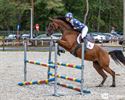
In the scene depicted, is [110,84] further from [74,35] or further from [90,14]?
[90,14]

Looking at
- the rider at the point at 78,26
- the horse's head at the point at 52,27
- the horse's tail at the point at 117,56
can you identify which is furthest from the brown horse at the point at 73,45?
the horse's tail at the point at 117,56

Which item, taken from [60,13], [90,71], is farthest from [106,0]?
[90,71]

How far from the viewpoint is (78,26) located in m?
14.6

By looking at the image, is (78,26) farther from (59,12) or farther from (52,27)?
(59,12)

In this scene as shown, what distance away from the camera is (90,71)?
20.2 meters

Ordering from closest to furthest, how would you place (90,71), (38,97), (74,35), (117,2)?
(38,97), (74,35), (90,71), (117,2)

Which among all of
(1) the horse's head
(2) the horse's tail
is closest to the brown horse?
(1) the horse's head

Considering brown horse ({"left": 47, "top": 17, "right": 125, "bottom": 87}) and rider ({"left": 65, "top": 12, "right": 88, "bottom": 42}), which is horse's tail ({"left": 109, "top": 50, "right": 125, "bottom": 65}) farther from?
rider ({"left": 65, "top": 12, "right": 88, "bottom": 42})

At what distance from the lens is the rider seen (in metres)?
14.5

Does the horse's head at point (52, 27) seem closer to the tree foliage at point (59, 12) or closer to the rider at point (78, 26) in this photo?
the rider at point (78, 26)

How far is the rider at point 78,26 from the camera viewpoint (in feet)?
47.5

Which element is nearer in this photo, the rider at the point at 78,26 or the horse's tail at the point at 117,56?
the rider at the point at 78,26

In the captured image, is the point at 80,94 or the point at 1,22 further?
the point at 1,22

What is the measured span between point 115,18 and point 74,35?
258ft
